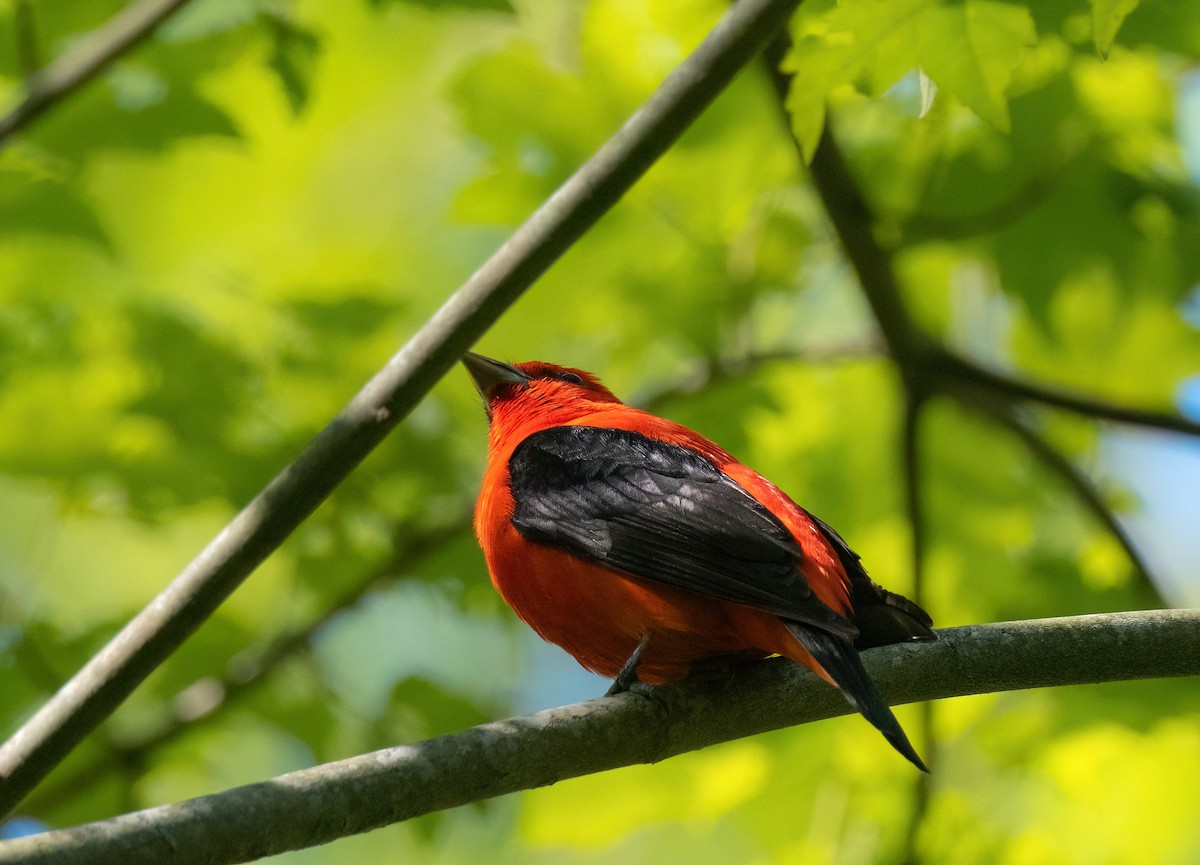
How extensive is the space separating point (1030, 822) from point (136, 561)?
18.6 ft

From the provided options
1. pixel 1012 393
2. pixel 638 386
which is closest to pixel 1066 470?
pixel 1012 393

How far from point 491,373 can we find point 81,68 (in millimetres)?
1681

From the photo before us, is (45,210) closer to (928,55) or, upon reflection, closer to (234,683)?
(234,683)

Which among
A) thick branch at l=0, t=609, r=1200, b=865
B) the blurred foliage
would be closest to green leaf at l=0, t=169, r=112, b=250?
the blurred foliage

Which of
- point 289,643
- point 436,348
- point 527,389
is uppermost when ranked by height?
point 436,348

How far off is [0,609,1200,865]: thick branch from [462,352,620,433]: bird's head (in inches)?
62.0

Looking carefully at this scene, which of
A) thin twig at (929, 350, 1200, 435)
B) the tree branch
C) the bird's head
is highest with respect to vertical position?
the tree branch

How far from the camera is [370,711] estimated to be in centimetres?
494

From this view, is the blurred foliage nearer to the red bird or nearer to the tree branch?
the tree branch

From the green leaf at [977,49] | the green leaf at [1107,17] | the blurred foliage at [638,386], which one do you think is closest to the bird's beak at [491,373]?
the blurred foliage at [638,386]

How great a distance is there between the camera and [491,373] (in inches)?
188

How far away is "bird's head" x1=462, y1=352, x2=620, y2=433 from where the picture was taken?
4543 mm

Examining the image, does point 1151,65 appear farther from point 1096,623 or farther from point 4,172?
point 4,172

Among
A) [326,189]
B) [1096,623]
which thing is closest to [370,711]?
[1096,623]
